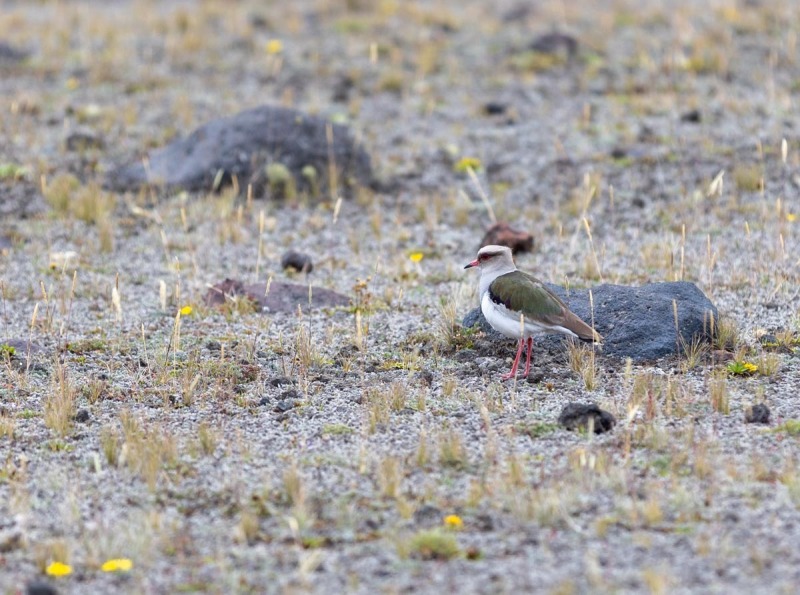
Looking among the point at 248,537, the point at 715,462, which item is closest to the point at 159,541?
the point at 248,537

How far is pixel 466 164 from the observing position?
13641 mm

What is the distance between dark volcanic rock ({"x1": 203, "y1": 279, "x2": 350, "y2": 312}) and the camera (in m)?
9.67

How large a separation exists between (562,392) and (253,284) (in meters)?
3.37

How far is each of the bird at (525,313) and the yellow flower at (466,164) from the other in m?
5.56

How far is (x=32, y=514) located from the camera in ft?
20.0

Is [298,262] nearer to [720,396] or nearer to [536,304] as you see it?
[536,304]

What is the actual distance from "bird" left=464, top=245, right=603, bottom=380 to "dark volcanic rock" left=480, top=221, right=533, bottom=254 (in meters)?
2.89

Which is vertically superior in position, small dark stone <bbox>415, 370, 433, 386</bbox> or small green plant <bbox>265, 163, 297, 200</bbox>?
small green plant <bbox>265, 163, 297, 200</bbox>

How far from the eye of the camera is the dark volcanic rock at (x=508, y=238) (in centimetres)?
1109

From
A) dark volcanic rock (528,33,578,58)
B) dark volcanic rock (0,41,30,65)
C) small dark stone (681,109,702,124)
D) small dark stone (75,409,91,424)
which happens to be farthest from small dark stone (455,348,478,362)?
dark volcanic rock (0,41,30,65)

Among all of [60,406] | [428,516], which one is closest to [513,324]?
[428,516]

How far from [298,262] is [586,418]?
4433 mm

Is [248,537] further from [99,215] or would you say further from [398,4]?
[398,4]

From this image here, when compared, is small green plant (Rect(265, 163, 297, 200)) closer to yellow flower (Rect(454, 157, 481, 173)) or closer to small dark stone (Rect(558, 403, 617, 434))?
yellow flower (Rect(454, 157, 481, 173))
